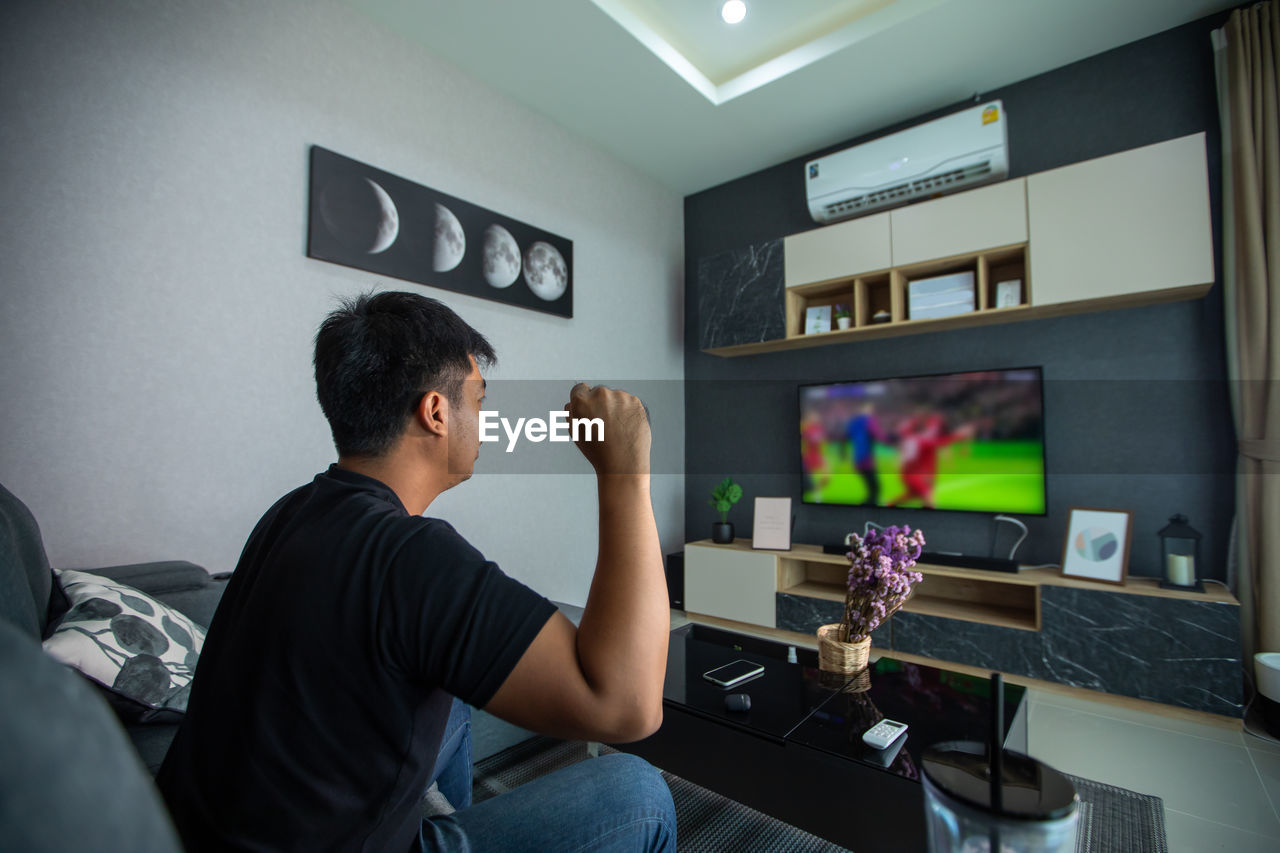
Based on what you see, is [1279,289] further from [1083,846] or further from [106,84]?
[106,84]

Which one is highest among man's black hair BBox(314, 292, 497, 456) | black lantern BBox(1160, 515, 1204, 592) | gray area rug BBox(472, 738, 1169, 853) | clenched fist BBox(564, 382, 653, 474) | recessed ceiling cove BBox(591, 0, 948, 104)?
recessed ceiling cove BBox(591, 0, 948, 104)

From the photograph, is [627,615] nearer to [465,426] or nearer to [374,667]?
[374,667]

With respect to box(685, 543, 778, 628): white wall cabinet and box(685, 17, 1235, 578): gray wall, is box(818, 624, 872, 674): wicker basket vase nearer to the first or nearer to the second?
box(685, 543, 778, 628): white wall cabinet

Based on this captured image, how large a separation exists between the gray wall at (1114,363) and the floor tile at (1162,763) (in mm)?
828

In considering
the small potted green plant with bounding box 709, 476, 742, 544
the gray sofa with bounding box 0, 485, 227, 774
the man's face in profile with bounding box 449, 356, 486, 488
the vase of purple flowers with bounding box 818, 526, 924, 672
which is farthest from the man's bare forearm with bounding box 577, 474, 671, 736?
the small potted green plant with bounding box 709, 476, 742, 544

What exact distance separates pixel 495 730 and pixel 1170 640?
2517 mm

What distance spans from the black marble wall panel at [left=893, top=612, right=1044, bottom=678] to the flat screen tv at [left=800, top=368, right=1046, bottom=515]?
60cm

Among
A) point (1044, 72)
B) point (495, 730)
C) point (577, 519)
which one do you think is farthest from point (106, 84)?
point (1044, 72)

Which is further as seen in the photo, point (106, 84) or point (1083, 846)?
point (106, 84)

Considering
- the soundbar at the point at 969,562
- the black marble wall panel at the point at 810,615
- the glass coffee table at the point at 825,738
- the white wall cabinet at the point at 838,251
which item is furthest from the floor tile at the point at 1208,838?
the white wall cabinet at the point at 838,251

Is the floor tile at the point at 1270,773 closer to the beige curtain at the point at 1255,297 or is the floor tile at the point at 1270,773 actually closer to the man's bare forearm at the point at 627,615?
the beige curtain at the point at 1255,297

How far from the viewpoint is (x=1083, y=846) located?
5.17 ft

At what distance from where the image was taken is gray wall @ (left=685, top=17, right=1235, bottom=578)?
2680mm

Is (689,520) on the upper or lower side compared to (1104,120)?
lower
